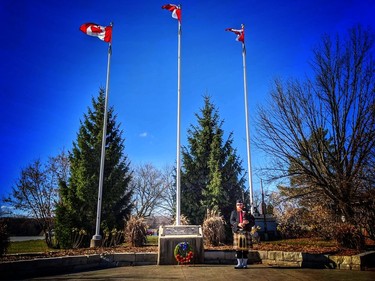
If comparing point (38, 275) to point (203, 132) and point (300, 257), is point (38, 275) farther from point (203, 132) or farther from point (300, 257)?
point (203, 132)

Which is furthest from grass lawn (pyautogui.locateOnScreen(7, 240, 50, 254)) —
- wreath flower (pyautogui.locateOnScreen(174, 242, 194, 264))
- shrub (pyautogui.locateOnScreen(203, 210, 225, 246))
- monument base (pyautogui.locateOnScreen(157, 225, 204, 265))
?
shrub (pyautogui.locateOnScreen(203, 210, 225, 246))

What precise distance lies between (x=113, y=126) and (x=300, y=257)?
53.9ft

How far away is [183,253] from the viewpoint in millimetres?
8195

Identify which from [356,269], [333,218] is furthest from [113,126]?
[356,269]

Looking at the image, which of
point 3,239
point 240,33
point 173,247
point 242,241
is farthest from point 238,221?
point 240,33

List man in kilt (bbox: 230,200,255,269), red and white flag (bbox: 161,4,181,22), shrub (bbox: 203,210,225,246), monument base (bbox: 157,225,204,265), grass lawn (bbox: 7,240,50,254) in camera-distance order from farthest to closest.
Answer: red and white flag (bbox: 161,4,181,22) → grass lawn (bbox: 7,240,50,254) → shrub (bbox: 203,210,225,246) → monument base (bbox: 157,225,204,265) → man in kilt (bbox: 230,200,255,269)

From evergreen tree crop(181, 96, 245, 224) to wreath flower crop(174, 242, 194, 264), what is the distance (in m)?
8.66

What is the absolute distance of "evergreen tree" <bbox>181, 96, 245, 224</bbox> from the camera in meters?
17.4

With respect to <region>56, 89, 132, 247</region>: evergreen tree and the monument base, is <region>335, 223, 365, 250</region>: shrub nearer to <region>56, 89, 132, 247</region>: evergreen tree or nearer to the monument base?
the monument base

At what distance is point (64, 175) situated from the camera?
22141 millimetres

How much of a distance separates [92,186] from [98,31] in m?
9.69

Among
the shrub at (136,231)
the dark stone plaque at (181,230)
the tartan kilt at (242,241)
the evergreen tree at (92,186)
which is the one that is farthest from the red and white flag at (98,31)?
the tartan kilt at (242,241)

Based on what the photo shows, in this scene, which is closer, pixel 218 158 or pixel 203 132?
pixel 218 158

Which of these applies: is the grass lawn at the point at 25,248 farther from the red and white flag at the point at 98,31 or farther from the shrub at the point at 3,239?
the red and white flag at the point at 98,31
